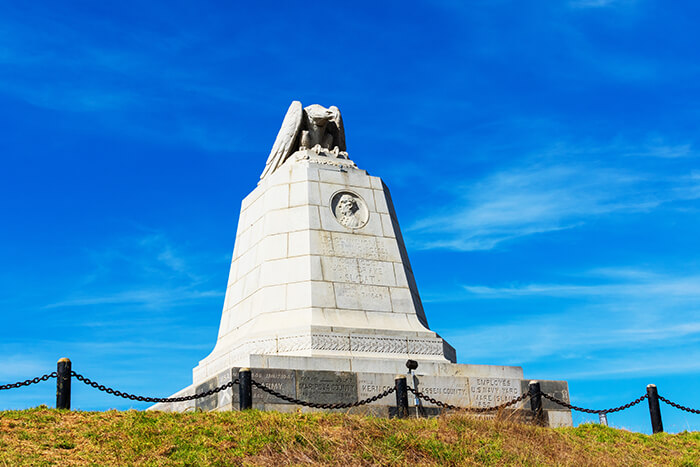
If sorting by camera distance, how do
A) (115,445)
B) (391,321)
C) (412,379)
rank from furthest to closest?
1. (391,321)
2. (412,379)
3. (115,445)

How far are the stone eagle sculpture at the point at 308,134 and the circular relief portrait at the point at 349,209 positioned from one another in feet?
4.18

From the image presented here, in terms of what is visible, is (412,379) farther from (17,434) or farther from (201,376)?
(17,434)

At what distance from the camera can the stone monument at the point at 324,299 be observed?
12.9 metres

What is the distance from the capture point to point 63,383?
35.0 feet

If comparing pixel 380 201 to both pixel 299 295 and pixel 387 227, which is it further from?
pixel 299 295

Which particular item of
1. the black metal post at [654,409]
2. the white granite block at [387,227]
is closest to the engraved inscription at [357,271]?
the white granite block at [387,227]

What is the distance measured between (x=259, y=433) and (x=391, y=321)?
5259 millimetres

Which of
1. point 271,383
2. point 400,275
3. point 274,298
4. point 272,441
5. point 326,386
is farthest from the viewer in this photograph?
point 400,275

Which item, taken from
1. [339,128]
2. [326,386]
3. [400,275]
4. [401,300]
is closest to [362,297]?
[401,300]

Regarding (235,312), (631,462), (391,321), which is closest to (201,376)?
(235,312)

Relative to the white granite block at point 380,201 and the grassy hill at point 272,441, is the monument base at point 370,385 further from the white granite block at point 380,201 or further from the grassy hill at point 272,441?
the white granite block at point 380,201

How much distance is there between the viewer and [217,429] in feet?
32.3

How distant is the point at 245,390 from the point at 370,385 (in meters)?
2.20

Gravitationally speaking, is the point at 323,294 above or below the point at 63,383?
above
